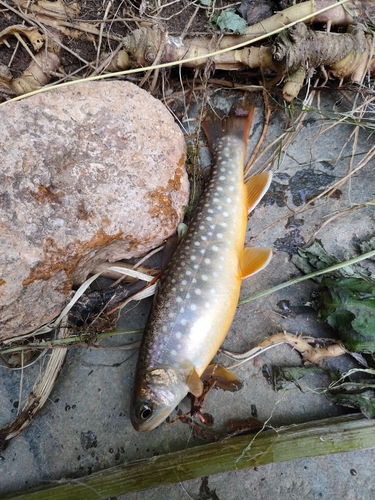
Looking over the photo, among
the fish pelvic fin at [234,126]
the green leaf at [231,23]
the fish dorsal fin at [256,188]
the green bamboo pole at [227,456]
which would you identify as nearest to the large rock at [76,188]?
the fish pelvic fin at [234,126]

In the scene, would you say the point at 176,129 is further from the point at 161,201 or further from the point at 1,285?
the point at 1,285

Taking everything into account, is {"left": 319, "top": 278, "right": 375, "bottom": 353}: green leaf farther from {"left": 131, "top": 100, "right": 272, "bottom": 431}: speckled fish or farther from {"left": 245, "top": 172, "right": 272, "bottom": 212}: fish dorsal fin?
{"left": 245, "top": 172, "right": 272, "bottom": 212}: fish dorsal fin

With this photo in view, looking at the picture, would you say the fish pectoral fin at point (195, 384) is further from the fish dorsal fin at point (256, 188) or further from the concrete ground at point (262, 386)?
the fish dorsal fin at point (256, 188)

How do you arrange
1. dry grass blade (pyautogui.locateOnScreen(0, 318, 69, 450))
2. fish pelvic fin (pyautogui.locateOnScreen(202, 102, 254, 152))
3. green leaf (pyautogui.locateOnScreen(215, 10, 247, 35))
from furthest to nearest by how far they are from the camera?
green leaf (pyautogui.locateOnScreen(215, 10, 247, 35)), fish pelvic fin (pyautogui.locateOnScreen(202, 102, 254, 152)), dry grass blade (pyautogui.locateOnScreen(0, 318, 69, 450))


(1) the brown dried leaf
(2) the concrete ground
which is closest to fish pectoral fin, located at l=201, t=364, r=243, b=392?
(2) the concrete ground


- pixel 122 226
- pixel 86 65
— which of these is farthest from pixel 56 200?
pixel 86 65
